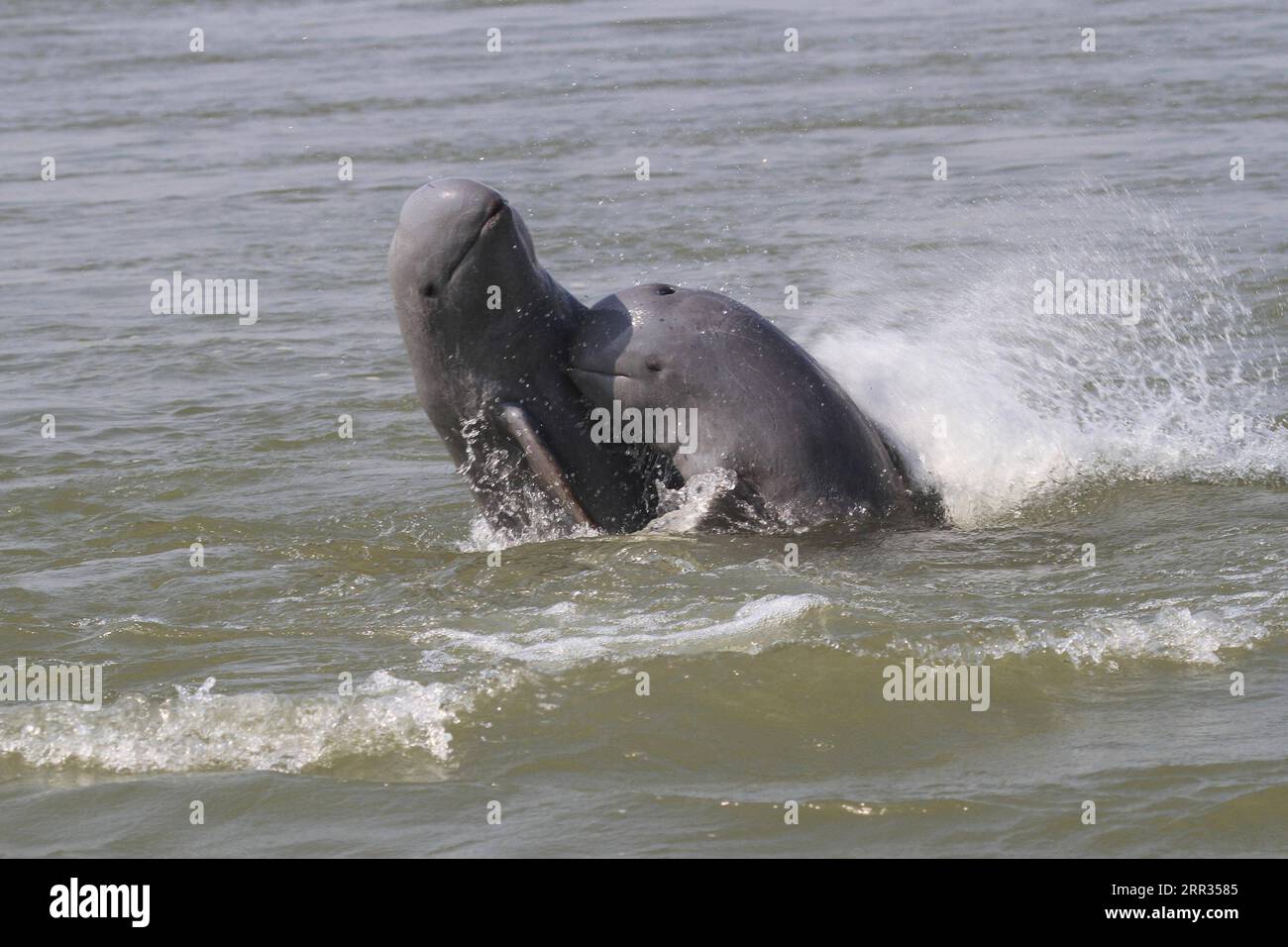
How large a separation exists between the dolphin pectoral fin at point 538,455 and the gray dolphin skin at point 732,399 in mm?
423

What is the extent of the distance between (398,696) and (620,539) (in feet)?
7.36

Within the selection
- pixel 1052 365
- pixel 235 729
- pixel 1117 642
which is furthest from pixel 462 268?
pixel 1052 365

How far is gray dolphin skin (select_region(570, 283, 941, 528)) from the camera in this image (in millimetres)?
9570

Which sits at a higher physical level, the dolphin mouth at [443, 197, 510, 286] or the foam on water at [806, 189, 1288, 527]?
the dolphin mouth at [443, 197, 510, 286]

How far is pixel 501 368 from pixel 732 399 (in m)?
1.17

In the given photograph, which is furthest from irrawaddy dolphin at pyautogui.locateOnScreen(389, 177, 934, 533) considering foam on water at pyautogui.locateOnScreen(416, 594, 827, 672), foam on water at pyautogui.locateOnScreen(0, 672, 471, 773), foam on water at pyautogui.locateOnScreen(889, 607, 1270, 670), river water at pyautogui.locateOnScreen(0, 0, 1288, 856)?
foam on water at pyautogui.locateOnScreen(0, 672, 471, 773)

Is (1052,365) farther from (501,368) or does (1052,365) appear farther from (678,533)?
(501,368)

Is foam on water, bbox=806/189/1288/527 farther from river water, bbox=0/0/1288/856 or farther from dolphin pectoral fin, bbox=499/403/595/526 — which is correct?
dolphin pectoral fin, bbox=499/403/595/526

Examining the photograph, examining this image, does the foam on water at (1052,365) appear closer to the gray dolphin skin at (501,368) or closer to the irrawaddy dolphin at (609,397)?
the irrawaddy dolphin at (609,397)

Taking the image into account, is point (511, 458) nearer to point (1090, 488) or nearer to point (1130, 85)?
point (1090, 488)

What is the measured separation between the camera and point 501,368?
31.1ft

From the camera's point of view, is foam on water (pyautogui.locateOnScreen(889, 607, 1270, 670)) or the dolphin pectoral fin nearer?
foam on water (pyautogui.locateOnScreen(889, 607, 1270, 670))

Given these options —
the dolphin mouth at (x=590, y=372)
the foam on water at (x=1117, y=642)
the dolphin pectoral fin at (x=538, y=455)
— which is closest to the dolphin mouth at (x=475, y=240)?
the dolphin pectoral fin at (x=538, y=455)

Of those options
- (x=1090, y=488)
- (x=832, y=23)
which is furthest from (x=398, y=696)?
(x=832, y=23)
